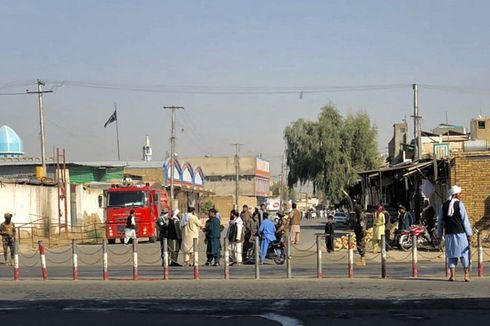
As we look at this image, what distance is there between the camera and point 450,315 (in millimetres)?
10156

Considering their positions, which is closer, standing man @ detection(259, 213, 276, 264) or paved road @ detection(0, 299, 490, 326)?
paved road @ detection(0, 299, 490, 326)

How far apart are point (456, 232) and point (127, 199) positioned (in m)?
24.3

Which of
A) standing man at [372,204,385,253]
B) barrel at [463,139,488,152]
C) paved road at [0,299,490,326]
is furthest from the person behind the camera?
barrel at [463,139,488,152]

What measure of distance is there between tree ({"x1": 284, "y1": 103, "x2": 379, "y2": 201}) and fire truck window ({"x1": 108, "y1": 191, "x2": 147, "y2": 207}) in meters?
28.4

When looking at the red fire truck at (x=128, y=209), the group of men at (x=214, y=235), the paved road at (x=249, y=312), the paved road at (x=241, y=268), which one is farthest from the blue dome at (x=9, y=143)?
the paved road at (x=249, y=312)

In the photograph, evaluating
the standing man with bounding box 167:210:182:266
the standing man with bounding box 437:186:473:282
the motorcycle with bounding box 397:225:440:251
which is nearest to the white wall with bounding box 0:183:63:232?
the standing man with bounding box 167:210:182:266

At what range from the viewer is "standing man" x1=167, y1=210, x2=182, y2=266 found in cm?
2195

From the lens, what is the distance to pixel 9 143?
2881 inches

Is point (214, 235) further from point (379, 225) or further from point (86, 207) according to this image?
point (86, 207)

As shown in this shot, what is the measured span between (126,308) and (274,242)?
461 inches

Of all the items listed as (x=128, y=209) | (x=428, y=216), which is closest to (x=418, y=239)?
(x=428, y=216)

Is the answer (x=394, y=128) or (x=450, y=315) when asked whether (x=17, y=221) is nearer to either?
(x=450, y=315)

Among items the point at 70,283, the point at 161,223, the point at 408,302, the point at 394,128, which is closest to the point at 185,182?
the point at 394,128

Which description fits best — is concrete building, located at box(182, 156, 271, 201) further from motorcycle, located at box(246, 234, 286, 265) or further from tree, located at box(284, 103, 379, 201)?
motorcycle, located at box(246, 234, 286, 265)
